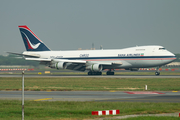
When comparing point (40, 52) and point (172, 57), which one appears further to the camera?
point (40, 52)

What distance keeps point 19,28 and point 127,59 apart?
28861mm

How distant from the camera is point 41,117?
1466cm

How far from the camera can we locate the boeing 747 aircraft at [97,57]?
5919 cm

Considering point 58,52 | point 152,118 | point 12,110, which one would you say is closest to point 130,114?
point 152,118

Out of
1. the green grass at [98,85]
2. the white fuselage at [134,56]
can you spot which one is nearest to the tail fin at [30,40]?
the white fuselage at [134,56]

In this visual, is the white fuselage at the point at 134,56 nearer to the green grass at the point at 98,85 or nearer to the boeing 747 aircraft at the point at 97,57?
the boeing 747 aircraft at the point at 97,57

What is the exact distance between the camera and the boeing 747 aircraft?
59.2 meters

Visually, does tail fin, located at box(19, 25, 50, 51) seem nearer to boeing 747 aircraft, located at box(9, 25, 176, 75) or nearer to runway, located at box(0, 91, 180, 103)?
boeing 747 aircraft, located at box(9, 25, 176, 75)

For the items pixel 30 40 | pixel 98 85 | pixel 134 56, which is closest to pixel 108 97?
pixel 98 85

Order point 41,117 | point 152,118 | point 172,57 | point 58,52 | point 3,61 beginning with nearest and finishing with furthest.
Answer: point 152,118 → point 41,117 → point 172,57 → point 58,52 → point 3,61

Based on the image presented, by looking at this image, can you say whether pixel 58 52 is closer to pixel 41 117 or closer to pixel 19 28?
pixel 19 28

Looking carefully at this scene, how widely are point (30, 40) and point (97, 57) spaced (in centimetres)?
1845

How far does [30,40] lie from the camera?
70.4 metres

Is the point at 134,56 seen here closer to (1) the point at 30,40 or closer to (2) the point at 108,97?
(1) the point at 30,40
